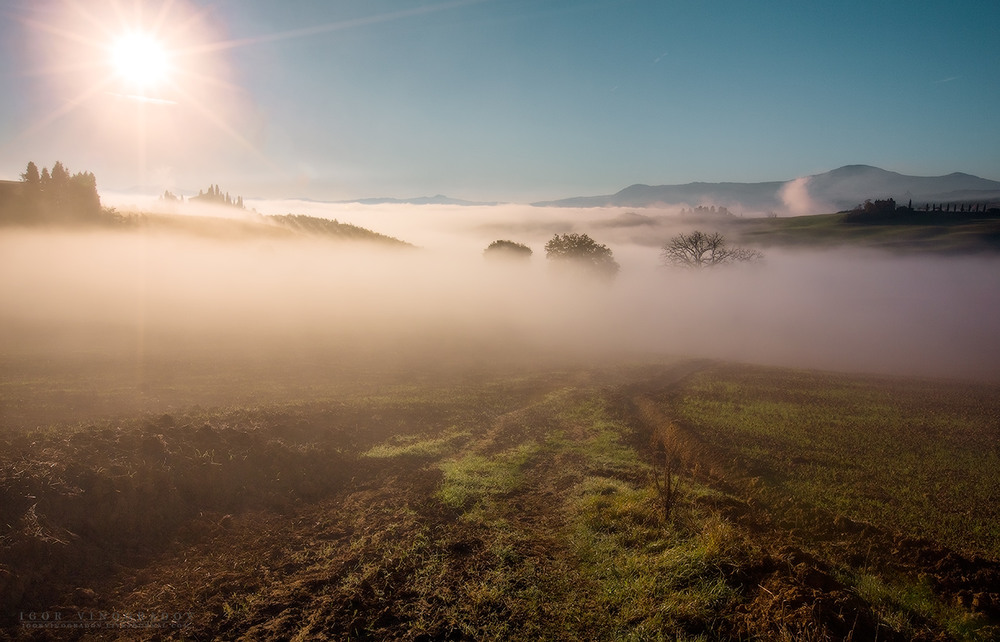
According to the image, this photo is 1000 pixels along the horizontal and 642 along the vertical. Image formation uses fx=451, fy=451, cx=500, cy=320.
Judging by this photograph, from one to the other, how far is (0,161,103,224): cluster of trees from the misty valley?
4648 centimetres

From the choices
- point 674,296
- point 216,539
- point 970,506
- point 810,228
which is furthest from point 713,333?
point 810,228

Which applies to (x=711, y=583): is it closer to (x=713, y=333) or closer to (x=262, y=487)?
(x=262, y=487)

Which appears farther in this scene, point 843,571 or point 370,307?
point 370,307

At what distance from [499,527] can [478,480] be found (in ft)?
11.3

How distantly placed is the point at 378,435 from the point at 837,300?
82.0 metres

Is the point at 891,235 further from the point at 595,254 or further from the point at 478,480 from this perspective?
the point at 478,480

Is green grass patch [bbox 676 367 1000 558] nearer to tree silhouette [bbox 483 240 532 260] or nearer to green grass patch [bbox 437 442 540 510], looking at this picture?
green grass patch [bbox 437 442 540 510]

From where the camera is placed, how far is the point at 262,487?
15.6m

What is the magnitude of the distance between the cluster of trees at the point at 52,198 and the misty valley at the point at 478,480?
4648cm

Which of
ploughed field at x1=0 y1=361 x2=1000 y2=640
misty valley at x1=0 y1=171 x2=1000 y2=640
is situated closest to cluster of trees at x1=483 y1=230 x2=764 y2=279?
misty valley at x1=0 y1=171 x2=1000 y2=640

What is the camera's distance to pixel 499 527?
1291 centimetres

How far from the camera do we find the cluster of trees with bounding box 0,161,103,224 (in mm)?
85000

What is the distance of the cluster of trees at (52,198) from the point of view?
8500cm

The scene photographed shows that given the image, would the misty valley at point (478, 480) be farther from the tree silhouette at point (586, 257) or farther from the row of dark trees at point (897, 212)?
the row of dark trees at point (897, 212)
